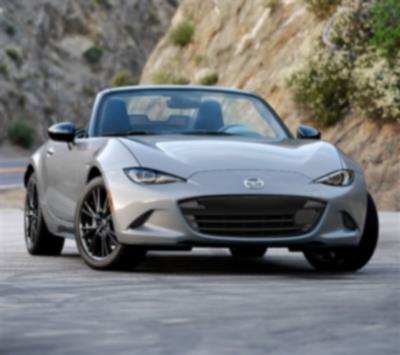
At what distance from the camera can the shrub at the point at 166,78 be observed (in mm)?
38125

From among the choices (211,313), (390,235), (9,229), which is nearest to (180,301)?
(211,313)

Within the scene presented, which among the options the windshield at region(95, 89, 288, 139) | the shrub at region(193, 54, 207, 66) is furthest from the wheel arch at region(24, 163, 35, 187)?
the shrub at region(193, 54, 207, 66)

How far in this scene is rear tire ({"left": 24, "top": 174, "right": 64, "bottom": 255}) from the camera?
41.5 feet

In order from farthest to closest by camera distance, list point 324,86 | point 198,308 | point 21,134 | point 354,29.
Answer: point 21,134, point 354,29, point 324,86, point 198,308

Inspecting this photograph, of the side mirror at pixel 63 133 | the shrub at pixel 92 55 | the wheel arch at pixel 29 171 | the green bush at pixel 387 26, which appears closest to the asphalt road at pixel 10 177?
the green bush at pixel 387 26

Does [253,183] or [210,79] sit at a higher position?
[253,183]

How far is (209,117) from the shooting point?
11.8 m

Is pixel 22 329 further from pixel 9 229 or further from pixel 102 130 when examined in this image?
pixel 9 229

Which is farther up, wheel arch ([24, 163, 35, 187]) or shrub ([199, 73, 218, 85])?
wheel arch ([24, 163, 35, 187])

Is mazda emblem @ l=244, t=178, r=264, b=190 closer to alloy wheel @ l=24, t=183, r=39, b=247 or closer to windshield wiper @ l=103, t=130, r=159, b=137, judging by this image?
windshield wiper @ l=103, t=130, r=159, b=137

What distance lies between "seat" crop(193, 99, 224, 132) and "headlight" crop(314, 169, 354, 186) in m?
1.47

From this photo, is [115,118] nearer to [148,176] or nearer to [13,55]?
[148,176]

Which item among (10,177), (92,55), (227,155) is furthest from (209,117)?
(92,55)

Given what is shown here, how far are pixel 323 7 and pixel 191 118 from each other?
2137cm
